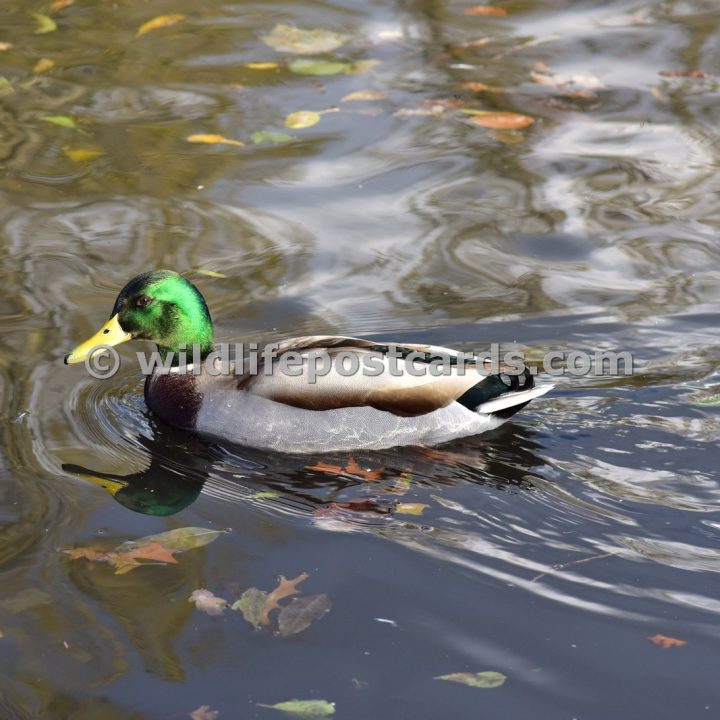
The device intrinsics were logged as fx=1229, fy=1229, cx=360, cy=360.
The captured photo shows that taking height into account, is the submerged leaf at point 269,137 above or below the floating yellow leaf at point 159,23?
below

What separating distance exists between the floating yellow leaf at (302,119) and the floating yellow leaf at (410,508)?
4663 millimetres

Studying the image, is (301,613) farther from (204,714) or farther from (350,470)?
(350,470)

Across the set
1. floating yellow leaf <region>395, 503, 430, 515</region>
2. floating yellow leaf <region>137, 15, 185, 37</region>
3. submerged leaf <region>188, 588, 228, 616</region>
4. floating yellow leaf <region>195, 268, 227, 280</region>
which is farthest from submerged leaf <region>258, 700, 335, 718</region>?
floating yellow leaf <region>137, 15, 185, 37</region>

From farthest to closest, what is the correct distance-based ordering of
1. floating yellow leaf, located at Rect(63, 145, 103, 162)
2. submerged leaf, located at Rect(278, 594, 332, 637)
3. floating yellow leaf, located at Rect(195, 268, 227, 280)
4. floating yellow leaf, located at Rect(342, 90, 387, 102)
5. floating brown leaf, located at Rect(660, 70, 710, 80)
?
floating brown leaf, located at Rect(660, 70, 710, 80) < floating yellow leaf, located at Rect(342, 90, 387, 102) < floating yellow leaf, located at Rect(63, 145, 103, 162) < floating yellow leaf, located at Rect(195, 268, 227, 280) < submerged leaf, located at Rect(278, 594, 332, 637)

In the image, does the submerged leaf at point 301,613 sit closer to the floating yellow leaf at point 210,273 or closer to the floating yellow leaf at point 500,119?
the floating yellow leaf at point 210,273

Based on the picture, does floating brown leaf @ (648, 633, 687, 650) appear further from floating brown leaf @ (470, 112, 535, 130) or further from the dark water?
floating brown leaf @ (470, 112, 535, 130)

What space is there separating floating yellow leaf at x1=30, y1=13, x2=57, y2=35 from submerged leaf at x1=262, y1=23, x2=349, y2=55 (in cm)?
193

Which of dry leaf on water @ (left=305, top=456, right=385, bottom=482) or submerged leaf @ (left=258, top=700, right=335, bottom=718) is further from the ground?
submerged leaf @ (left=258, top=700, right=335, bottom=718)

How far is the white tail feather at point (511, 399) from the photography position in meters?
5.80

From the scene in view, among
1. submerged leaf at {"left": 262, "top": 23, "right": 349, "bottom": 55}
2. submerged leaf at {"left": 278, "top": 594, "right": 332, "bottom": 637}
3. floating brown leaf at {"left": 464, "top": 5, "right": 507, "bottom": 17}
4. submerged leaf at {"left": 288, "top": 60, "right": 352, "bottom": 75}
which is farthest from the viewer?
floating brown leaf at {"left": 464, "top": 5, "right": 507, "bottom": 17}

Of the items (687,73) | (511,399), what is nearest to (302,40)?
(687,73)

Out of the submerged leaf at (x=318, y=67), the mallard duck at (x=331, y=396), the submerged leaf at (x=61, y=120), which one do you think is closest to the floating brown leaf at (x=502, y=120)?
the submerged leaf at (x=318, y=67)

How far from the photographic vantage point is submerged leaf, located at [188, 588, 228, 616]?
15.0ft

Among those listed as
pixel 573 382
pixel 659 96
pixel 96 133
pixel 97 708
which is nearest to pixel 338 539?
pixel 97 708
